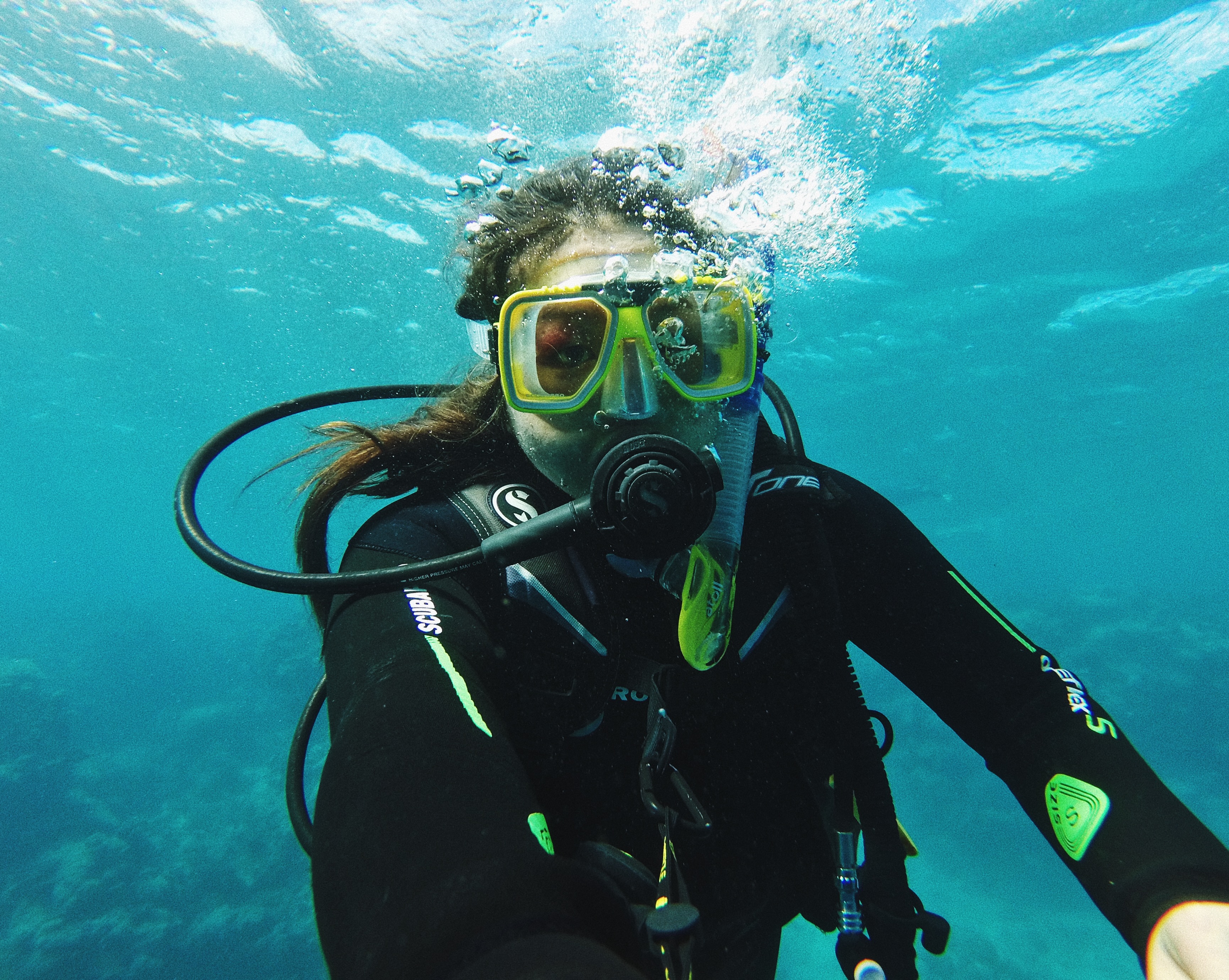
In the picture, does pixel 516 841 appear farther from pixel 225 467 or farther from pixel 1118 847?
pixel 225 467

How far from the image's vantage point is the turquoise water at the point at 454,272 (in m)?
9.71

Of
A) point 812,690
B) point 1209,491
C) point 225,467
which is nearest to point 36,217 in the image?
point 812,690

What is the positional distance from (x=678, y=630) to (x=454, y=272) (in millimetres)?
2881

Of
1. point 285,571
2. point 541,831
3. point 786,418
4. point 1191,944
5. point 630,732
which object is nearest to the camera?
point 541,831

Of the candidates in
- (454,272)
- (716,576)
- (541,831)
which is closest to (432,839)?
(541,831)

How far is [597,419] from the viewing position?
5.93 ft

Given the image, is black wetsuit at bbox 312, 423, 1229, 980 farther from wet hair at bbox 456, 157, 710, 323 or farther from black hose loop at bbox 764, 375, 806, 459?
wet hair at bbox 456, 157, 710, 323

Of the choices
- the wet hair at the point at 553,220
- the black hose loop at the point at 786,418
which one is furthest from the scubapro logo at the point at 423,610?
the black hose loop at the point at 786,418

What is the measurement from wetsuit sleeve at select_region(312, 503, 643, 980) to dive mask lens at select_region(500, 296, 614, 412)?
Answer: 765 millimetres

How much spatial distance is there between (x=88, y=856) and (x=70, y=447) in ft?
115

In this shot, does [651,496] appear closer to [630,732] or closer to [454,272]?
[630,732]

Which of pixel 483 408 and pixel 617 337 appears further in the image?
pixel 483 408

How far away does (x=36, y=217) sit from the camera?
1652 cm

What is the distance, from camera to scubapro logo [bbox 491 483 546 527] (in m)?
1.87
